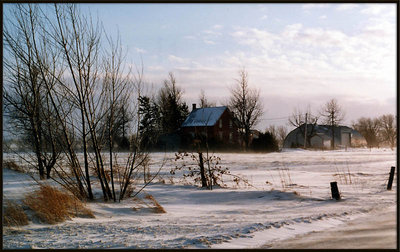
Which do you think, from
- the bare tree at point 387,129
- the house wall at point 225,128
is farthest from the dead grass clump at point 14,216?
the bare tree at point 387,129

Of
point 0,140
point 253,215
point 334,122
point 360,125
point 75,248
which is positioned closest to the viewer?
point 75,248

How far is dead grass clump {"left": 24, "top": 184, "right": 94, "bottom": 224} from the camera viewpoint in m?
6.12

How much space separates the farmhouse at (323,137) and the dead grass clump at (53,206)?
43.8 metres

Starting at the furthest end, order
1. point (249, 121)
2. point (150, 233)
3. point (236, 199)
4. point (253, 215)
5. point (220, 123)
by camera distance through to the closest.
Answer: point (220, 123), point (249, 121), point (236, 199), point (253, 215), point (150, 233)

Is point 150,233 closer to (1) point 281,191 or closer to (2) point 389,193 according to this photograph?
(1) point 281,191

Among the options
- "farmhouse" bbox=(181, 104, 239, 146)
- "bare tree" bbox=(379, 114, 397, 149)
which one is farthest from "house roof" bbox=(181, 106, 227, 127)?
"bare tree" bbox=(379, 114, 397, 149)

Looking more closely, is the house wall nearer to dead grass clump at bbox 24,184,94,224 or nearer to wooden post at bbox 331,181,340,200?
wooden post at bbox 331,181,340,200

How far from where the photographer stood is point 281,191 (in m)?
9.89

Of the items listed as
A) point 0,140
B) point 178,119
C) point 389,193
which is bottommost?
point 389,193

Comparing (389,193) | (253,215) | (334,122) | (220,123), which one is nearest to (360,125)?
(334,122)

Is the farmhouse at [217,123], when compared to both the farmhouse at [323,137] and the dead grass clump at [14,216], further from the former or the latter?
the dead grass clump at [14,216]

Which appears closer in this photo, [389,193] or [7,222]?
[7,222]

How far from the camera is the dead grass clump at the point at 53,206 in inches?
241

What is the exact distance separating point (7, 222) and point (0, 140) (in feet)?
4.57
